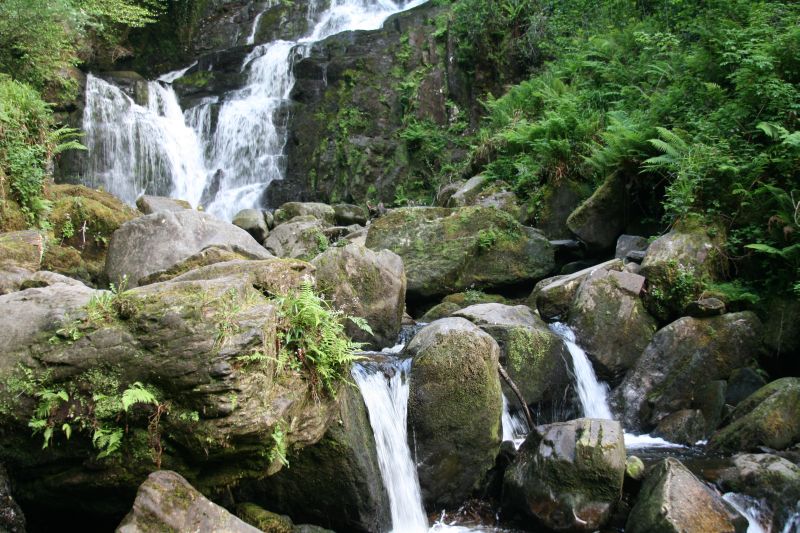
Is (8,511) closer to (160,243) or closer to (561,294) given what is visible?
(160,243)

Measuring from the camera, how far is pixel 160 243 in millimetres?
9492

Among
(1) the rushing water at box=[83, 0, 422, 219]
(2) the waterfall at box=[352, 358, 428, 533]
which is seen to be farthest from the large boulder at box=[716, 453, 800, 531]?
(1) the rushing water at box=[83, 0, 422, 219]

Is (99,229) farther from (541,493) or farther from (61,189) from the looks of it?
(541,493)

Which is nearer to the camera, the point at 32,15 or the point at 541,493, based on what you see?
the point at 541,493

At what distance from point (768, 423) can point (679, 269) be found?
2.61 meters

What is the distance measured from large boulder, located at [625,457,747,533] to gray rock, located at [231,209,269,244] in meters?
10.7

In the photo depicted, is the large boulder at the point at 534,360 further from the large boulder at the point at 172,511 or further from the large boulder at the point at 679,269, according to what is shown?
the large boulder at the point at 172,511

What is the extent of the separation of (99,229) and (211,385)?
8074 millimetres

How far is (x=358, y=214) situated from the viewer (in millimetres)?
17109

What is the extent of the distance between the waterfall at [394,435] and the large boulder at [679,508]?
1994 mm

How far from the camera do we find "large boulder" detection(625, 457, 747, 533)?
5.24 meters

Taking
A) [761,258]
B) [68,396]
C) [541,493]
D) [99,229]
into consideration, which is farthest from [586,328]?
[99,229]

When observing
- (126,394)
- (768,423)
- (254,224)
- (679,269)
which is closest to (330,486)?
(126,394)

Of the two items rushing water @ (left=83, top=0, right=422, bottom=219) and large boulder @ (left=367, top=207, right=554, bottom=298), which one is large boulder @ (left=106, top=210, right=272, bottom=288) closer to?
large boulder @ (left=367, top=207, right=554, bottom=298)
